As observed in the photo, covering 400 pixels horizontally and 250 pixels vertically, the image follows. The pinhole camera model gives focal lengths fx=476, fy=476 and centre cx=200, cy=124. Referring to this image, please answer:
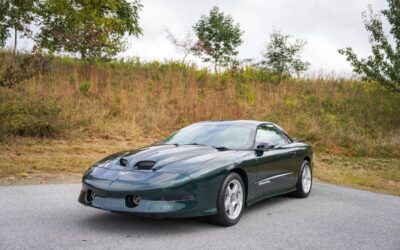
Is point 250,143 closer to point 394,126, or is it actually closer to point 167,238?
point 167,238

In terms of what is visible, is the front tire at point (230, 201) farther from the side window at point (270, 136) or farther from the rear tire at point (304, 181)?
the rear tire at point (304, 181)

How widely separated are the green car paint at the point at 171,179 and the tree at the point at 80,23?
12790 mm

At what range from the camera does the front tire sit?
5793 mm

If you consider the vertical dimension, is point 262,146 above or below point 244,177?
above

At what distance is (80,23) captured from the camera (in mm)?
18922

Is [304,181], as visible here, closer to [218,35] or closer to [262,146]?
[262,146]

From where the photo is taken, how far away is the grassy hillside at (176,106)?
14.7 meters

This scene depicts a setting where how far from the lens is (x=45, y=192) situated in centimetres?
803

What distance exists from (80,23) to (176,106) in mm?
5065

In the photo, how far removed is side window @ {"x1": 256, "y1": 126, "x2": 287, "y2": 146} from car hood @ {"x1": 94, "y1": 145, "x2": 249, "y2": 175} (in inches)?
33.2

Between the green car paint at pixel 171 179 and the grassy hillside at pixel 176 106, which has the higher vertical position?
the grassy hillside at pixel 176 106

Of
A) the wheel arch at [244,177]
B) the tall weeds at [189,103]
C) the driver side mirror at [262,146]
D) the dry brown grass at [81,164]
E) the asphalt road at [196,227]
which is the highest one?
the tall weeds at [189,103]

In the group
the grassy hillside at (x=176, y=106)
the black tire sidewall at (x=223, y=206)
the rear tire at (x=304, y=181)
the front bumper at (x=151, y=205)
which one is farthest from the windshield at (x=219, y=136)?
the grassy hillside at (x=176, y=106)

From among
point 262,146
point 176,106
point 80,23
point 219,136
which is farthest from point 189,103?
point 262,146
